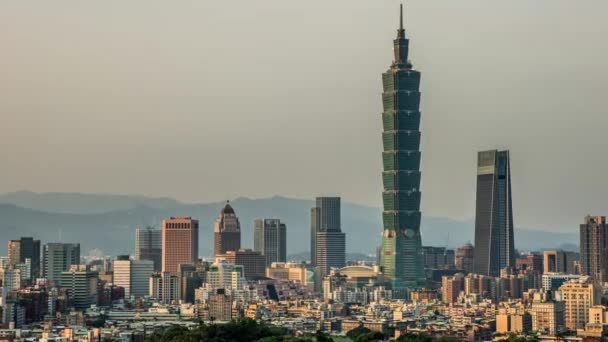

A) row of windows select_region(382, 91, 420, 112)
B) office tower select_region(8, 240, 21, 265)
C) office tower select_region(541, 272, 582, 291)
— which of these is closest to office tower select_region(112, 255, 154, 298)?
office tower select_region(8, 240, 21, 265)

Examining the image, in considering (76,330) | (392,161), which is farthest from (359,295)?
(76,330)

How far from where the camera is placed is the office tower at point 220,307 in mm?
117444

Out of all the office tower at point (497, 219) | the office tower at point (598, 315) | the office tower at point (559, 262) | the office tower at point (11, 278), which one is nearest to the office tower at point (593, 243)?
the office tower at point (559, 262)

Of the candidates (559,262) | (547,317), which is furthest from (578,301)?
(559,262)

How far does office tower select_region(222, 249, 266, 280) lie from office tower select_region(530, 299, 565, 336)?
79.4 metres

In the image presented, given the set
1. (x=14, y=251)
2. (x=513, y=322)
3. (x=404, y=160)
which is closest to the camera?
(x=513, y=322)

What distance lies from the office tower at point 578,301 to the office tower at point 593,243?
55.3m

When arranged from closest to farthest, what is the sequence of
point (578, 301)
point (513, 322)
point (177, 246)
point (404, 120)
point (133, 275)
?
point (513, 322)
point (578, 301)
point (133, 275)
point (404, 120)
point (177, 246)

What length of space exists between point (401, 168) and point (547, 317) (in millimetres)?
71382

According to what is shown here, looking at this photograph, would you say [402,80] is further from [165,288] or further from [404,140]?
[165,288]

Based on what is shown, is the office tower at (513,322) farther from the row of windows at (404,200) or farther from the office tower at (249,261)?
the office tower at (249,261)

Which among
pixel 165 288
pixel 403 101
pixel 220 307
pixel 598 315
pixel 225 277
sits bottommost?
pixel 598 315

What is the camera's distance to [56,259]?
513 feet

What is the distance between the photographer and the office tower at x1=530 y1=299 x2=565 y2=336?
344 feet
